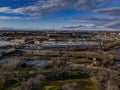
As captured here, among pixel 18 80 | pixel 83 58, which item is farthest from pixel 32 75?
pixel 83 58

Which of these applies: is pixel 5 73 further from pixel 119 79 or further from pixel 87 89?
pixel 119 79

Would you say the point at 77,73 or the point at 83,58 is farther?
the point at 83,58

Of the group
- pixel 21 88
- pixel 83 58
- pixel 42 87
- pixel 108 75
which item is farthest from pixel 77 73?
pixel 83 58

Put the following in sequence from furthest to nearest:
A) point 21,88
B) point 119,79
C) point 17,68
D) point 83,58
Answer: point 83,58, point 17,68, point 119,79, point 21,88

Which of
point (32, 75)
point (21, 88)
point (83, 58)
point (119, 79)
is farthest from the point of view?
point (83, 58)

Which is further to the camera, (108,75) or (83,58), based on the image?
(83,58)

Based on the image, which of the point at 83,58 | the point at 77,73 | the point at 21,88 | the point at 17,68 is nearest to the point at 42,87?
the point at 21,88

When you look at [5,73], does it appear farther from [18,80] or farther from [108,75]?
[108,75]

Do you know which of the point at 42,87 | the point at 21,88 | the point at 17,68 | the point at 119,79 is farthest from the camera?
the point at 17,68

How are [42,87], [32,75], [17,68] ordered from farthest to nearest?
1. [17,68]
2. [32,75]
3. [42,87]
